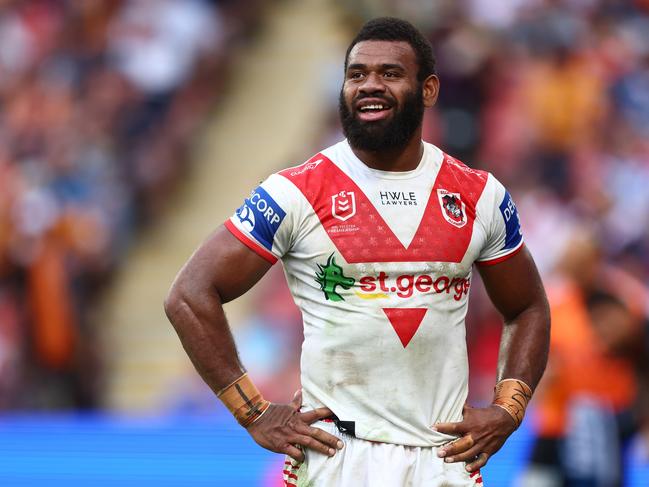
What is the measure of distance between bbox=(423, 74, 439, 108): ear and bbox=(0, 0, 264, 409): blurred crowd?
6.74 meters

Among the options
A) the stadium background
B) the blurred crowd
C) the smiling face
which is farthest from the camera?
the blurred crowd

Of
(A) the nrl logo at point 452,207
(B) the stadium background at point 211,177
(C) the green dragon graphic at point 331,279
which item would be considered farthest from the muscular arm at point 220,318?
(B) the stadium background at point 211,177

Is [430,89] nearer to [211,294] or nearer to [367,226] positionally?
[367,226]

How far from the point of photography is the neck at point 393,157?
4.03 m

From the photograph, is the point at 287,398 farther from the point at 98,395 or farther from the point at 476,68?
the point at 476,68

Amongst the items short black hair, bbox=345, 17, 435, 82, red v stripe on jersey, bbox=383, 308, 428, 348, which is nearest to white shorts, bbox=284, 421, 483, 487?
red v stripe on jersey, bbox=383, 308, 428, 348

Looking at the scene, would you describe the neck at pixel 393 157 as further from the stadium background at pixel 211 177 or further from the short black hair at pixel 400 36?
the stadium background at pixel 211 177

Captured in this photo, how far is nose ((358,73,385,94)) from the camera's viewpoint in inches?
155

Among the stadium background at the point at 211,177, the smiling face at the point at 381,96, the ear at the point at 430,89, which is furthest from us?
the stadium background at the point at 211,177

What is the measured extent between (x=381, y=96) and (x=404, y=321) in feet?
2.24

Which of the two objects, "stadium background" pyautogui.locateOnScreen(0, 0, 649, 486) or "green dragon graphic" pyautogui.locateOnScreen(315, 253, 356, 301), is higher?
"stadium background" pyautogui.locateOnScreen(0, 0, 649, 486)

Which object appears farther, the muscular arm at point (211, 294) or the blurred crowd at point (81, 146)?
the blurred crowd at point (81, 146)

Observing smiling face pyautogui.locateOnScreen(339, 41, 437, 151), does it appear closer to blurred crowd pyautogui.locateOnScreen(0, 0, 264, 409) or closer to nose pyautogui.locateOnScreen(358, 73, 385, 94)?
nose pyautogui.locateOnScreen(358, 73, 385, 94)

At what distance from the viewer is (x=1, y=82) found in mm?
12086
